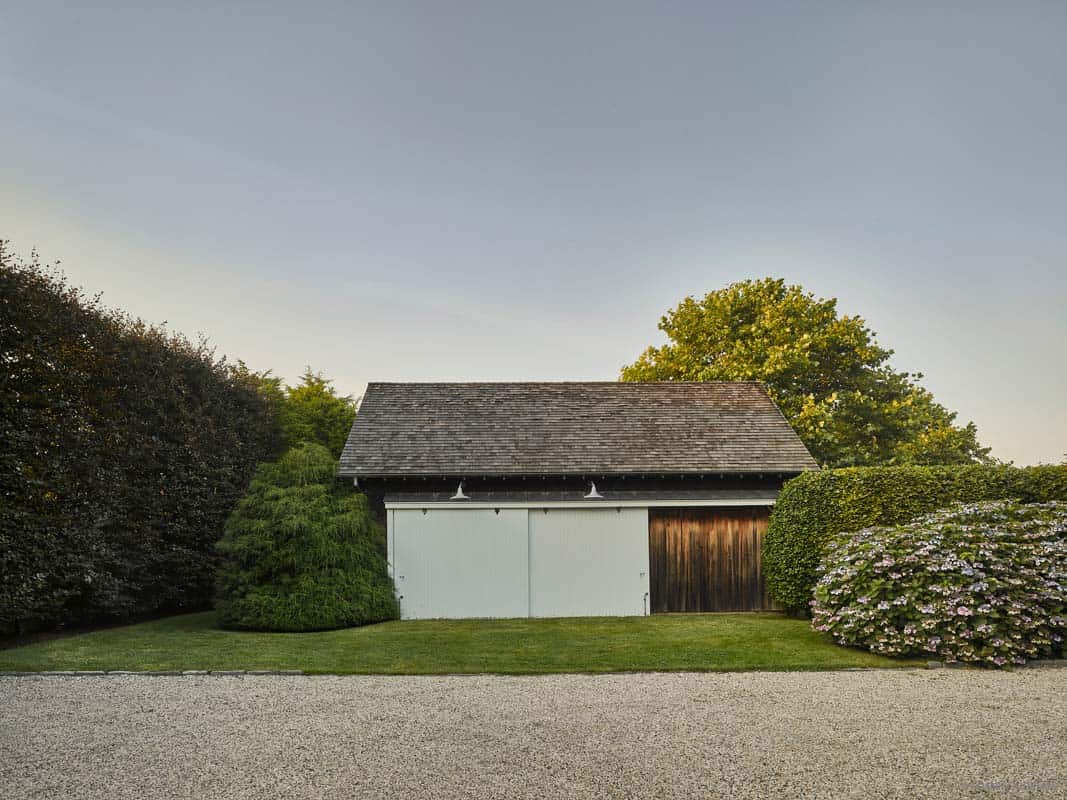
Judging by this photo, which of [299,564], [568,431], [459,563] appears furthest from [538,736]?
[568,431]

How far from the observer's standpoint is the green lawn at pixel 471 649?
8891mm

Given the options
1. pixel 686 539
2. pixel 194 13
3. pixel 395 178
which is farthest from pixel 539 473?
pixel 194 13

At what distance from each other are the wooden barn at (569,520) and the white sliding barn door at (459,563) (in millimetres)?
20

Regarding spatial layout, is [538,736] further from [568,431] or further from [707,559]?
[568,431]

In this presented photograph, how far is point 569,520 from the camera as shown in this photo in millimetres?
14539

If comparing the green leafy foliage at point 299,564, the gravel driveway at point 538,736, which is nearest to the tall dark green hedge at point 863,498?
the gravel driveway at point 538,736

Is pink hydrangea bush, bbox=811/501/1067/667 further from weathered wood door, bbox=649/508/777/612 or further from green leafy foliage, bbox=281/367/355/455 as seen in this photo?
green leafy foliage, bbox=281/367/355/455

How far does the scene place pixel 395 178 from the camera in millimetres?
14891

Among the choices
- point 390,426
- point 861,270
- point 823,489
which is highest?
point 861,270

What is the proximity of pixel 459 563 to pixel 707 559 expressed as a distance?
5134 millimetres

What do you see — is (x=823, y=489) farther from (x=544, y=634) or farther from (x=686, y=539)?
(x=544, y=634)

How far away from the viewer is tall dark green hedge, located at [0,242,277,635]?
1059 cm

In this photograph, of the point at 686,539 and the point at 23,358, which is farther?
the point at 686,539

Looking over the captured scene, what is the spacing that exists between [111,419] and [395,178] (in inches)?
286
